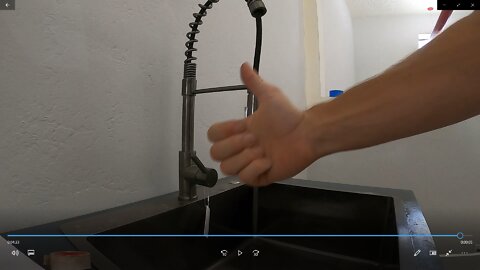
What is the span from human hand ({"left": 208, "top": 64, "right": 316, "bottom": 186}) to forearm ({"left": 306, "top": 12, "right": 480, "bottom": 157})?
0.02 metres

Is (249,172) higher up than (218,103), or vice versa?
(218,103)

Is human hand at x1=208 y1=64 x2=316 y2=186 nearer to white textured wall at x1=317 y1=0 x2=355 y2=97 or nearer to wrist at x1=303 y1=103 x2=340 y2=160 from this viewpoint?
wrist at x1=303 y1=103 x2=340 y2=160

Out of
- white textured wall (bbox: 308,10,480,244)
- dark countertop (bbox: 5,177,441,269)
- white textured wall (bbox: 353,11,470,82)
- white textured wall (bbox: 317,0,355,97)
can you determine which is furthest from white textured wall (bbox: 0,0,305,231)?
white textured wall (bbox: 353,11,470,82)

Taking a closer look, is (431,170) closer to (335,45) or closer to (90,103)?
(335,45)

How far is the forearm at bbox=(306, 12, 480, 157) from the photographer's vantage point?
0.25 metres

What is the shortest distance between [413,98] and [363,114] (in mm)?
44

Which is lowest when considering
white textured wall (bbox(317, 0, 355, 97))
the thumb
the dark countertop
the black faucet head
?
the dark countertop

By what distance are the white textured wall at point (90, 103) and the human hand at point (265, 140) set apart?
0.33 metres

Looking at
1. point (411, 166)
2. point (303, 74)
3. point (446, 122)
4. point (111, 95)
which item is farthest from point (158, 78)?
point (411, 166)

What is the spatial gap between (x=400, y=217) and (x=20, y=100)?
0.68m

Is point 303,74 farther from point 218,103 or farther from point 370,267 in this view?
point 370,267

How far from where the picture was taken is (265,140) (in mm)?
316

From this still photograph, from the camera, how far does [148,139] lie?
64 centimetres

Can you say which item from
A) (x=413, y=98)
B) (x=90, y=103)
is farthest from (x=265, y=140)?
(x=90, y=103)
